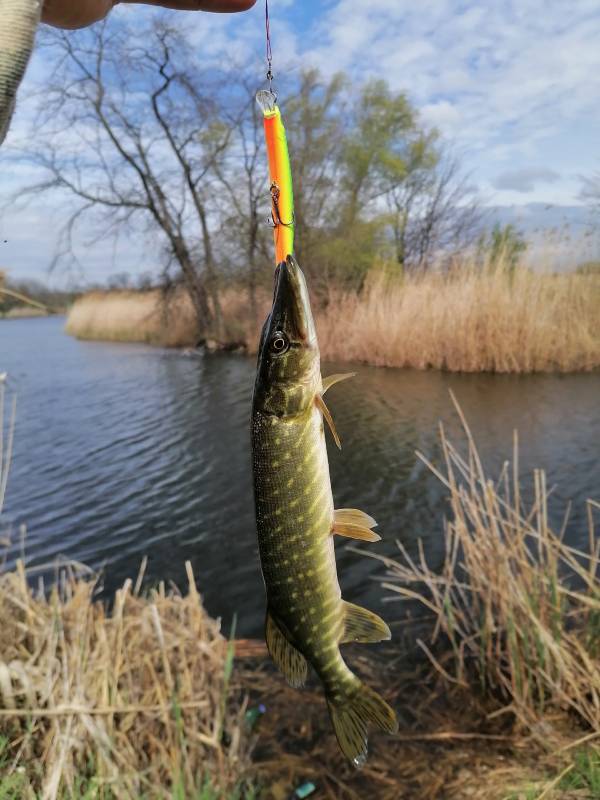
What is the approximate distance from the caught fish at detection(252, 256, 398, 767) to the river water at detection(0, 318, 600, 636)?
13.9 ft

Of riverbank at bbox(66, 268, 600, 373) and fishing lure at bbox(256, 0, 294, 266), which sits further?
riverbank at bbox(66, 268, 600, 373)

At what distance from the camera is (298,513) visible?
3.90 ft

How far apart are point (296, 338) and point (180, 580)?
551 centimetres

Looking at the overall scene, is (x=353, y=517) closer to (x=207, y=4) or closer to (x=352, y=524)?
(x=352, y=524)

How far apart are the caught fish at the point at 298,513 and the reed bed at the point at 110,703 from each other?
4.71ft

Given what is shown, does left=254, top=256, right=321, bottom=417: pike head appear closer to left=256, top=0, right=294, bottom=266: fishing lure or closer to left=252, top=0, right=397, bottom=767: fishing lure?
left=252, top=0, right=397, bottom=767: fishing lure

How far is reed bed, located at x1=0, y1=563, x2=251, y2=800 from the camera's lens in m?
2.34

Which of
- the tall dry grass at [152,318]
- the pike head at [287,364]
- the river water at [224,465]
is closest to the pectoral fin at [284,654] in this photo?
the pike head at [287,364]

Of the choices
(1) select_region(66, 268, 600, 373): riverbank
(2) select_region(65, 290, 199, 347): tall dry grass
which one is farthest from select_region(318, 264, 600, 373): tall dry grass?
(2) select_region(65, 290, 199, 347): tall dry grass

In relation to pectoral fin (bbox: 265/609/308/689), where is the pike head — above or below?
above

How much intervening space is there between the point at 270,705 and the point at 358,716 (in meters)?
3.04

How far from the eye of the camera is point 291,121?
21703 millimetres

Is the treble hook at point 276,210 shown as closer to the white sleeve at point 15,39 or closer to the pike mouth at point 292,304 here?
the pike mouth at point 292,304

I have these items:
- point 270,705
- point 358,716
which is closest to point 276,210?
point 358,716
